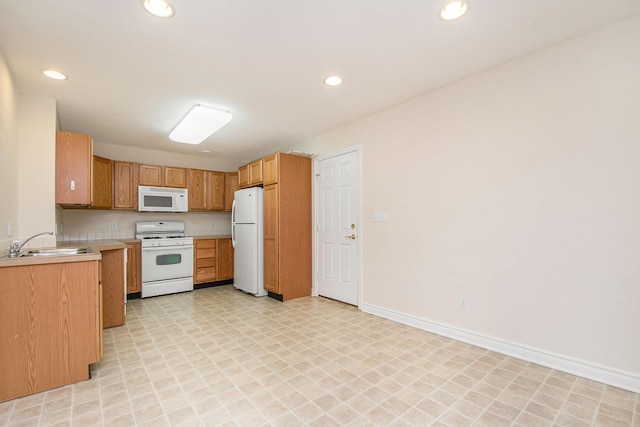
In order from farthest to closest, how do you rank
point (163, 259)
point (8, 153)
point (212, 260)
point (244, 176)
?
point (212, 260) < point (244, 176) < point (163, 259) < point (8, 153)

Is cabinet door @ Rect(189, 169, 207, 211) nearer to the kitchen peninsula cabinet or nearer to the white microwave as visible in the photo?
the kitchen peninsula cabinet

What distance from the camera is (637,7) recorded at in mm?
1867

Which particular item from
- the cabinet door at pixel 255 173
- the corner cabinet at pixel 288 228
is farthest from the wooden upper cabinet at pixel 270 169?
the cabinet door at pixel 255 173

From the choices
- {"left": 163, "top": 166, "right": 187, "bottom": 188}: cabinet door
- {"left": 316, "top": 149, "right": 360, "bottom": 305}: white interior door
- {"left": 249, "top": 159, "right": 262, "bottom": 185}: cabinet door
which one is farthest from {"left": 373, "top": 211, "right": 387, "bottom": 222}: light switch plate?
{"left": 163, "top": 166, "right": 187, "bottom": 188}: cabinet door

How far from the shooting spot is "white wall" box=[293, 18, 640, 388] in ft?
6.56

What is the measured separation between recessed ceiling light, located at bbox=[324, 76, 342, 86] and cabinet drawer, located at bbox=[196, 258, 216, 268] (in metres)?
3.81

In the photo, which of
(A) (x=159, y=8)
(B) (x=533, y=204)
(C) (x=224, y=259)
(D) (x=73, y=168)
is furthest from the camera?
(C) (x=224, y=259)

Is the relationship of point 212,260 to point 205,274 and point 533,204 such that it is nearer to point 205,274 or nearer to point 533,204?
point 205,274

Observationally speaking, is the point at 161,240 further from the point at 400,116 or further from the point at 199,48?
the point at 400,116

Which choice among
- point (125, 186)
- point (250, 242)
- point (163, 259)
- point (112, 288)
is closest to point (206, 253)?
point (163, 259)

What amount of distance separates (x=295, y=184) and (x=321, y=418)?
3229 millimetres

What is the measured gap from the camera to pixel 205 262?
5.21 m

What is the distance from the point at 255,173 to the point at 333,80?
98.5 inches

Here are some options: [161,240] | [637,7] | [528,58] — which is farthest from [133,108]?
[637,7]
